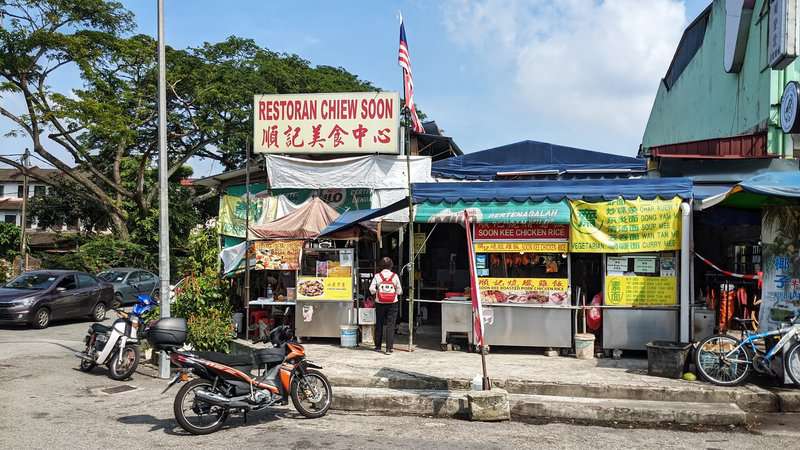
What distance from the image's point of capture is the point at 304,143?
17312 millimetres

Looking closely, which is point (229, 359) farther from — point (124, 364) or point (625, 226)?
point (625, 226)

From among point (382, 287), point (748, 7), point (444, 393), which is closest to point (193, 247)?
point (382, 287)

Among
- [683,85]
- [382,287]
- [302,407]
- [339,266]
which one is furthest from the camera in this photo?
[683,85]

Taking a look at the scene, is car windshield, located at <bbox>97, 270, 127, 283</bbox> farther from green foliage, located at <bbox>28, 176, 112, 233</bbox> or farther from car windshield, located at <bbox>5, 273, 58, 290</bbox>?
green foliage, located at <bbox>28, 176, 112, 233</bbox>

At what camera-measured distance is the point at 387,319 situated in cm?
1177

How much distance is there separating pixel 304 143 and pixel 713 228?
33.4 feet

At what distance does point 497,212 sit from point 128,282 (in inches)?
670

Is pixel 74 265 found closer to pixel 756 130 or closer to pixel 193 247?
pixel 193 247

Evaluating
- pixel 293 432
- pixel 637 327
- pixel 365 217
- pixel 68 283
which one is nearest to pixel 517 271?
pixel 637 327

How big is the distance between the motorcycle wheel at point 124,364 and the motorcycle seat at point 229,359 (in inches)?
152

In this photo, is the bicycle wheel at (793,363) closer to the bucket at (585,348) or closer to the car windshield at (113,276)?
the bucket at (585,348)

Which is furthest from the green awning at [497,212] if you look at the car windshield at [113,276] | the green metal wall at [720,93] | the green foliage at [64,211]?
the green foliage at [64,211]

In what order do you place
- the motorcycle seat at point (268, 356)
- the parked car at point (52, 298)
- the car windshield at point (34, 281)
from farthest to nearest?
the car windshield at point (34, 281)
the parked car at point (52, 298)
the motorcycle seat at point (268, 356)

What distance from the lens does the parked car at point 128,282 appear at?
22922mm
